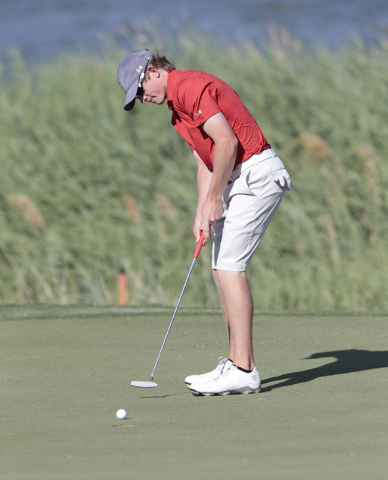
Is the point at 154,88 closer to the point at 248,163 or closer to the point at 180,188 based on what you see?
the point at 248,163

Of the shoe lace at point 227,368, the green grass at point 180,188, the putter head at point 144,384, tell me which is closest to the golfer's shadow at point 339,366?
the shoe lace at point 227,368

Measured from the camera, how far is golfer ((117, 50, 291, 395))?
3617 millimetres

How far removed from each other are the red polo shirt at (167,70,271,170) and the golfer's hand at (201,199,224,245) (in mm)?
259

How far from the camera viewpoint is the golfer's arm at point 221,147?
3.47 m

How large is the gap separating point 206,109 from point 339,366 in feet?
5.22

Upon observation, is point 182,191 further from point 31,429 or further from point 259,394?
point 31,429

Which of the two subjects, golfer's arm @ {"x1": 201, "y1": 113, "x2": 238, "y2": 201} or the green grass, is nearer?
golfer's arm @ {"x1": 201, "y1": 113, "x2": 238, "y2": 201}

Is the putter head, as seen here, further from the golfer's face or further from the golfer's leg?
the golfer's face

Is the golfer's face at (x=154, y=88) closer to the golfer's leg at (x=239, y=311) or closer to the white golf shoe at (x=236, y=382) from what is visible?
the golfer's leg at (x=239, y=311)

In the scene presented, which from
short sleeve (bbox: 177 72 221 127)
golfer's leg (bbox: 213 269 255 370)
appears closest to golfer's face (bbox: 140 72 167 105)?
short sleeve (bbox: 177 72 221 127)

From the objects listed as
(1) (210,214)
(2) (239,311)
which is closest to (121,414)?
(2) (239,311)

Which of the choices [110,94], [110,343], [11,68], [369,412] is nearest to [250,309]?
[369,412]

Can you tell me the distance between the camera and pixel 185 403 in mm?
3441

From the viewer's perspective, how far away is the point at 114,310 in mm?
6160
